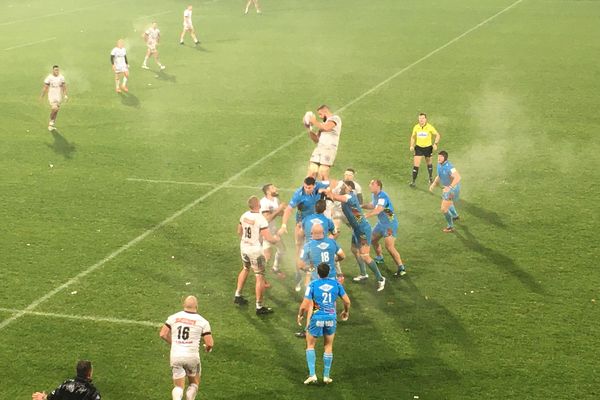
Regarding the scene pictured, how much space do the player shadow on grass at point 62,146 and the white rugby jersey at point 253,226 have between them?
467 inches

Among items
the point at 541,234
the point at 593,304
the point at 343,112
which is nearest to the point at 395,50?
the point at 343,112

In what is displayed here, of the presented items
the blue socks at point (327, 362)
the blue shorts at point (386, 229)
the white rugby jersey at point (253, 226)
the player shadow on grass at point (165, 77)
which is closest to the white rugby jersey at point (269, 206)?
the white rugby jersey at point (253, 226)

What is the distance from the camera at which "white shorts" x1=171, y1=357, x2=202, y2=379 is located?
39.6 feet

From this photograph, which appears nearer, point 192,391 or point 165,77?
point 192,391

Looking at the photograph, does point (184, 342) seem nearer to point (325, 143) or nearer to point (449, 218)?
point (449, 218)

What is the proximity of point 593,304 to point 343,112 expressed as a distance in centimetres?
1570

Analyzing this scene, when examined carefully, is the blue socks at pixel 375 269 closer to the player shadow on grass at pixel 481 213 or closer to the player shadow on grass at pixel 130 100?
the player shadow on grass at pixel 481 213

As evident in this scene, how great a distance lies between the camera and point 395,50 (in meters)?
40.8

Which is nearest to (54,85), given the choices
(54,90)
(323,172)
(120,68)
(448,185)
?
(54,90)

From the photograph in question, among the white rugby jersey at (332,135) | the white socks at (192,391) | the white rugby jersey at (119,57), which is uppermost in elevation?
the white rugby jersey at (119,57)

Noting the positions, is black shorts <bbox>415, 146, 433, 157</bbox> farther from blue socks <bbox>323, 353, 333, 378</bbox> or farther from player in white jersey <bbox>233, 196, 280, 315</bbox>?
blue socks <bbox>323, 353, 333, 378</bbox>

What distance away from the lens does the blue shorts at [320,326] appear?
42.4 feet

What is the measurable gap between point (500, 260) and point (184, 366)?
8175 mm

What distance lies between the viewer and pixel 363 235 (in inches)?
649
